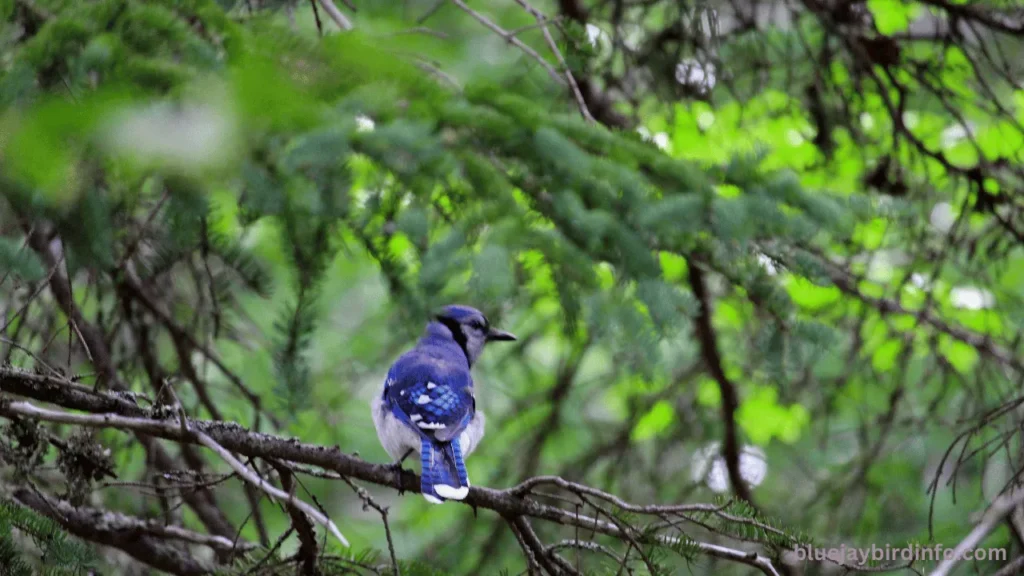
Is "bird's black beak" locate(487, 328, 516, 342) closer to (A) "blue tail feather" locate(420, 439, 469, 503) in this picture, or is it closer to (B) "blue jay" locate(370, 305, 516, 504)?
(B) "blue jay" locate(370, 305, 516, 504)

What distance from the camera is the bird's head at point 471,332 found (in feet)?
14.2

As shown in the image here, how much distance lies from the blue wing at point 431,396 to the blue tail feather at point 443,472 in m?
0.05

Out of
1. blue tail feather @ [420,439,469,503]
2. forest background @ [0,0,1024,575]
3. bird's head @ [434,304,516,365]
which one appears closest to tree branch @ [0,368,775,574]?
forest background @ [0,0,1024,575]

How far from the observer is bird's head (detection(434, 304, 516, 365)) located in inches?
171

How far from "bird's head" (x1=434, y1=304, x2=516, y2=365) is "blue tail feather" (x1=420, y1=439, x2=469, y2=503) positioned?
1051mm

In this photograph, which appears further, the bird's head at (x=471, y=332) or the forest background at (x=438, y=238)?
the bird's head at (x=471, y=332)

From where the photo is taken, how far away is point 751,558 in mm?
2250

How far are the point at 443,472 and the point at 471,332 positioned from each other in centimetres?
146

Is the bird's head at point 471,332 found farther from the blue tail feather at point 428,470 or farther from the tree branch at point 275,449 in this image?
the tree branch at point 275,449

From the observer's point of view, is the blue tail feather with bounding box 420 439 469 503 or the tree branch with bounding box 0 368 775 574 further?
the blue tail feather with bounding box 420 439 469 503

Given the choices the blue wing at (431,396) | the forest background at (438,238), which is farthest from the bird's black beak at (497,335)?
the forest background at (438,238)

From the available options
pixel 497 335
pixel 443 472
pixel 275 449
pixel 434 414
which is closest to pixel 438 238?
pixel 275 449

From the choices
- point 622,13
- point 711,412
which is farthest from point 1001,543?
point 622,13

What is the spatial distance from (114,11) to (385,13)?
3.68 meters
